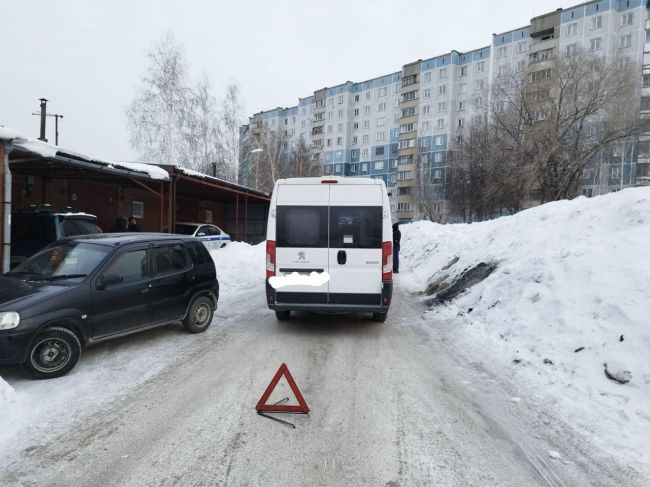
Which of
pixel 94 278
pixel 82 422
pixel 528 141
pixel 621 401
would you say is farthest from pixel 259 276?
pixel 528 141

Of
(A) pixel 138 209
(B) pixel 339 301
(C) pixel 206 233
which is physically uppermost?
(A) pixel 138 209

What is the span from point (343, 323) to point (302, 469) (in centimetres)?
482

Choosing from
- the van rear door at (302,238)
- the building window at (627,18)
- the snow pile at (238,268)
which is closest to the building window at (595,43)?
the building window at (627,18)

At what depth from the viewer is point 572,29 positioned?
49.2 meters

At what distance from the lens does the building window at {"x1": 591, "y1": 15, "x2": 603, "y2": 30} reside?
1869 inches

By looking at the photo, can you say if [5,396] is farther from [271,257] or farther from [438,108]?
[438,108]

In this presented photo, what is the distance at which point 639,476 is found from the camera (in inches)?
126

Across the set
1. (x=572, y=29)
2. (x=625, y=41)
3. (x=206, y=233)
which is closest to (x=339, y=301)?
(x=206, y=233)

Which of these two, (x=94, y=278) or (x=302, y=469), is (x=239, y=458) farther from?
(x=94, y=278)

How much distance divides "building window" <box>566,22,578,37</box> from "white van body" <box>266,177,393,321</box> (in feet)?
183

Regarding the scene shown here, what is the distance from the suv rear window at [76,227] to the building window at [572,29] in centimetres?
5718

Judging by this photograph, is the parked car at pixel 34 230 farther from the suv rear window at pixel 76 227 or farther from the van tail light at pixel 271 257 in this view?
the van tail light at pixel 271 257

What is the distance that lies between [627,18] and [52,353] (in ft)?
202

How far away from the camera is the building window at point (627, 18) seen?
46500mm
